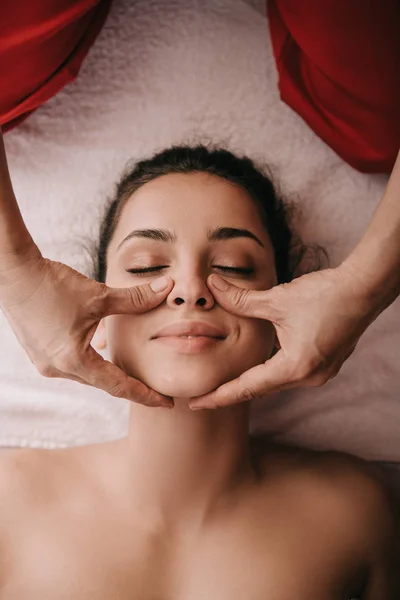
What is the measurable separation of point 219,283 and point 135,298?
0.14 m

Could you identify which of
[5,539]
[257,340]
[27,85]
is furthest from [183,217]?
[5,539]

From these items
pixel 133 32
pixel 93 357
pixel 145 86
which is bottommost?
pixel 93 357

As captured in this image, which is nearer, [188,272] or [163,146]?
[188,272]

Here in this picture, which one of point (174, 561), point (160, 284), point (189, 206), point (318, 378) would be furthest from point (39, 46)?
point (174, 561)

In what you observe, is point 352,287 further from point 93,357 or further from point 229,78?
point 229,78

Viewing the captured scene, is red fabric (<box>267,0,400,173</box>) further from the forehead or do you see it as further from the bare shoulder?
the bare shoulder

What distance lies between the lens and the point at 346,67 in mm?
1107

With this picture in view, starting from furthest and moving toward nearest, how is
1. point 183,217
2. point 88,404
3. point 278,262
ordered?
point 88,404 → point 278,262 → point 183,217

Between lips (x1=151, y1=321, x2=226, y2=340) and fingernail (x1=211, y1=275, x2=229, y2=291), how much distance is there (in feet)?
0.22

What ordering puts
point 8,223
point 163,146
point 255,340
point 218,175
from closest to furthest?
point 8,223 < point 255,340 < point 218,175 < point 163,146

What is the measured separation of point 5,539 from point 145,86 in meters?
1.04

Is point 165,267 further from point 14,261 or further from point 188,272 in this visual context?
point 14,261

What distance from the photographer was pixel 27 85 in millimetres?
1198

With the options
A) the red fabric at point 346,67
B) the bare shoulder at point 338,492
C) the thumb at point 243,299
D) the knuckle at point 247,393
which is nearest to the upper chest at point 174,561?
the bare shoulder at point 338,492
